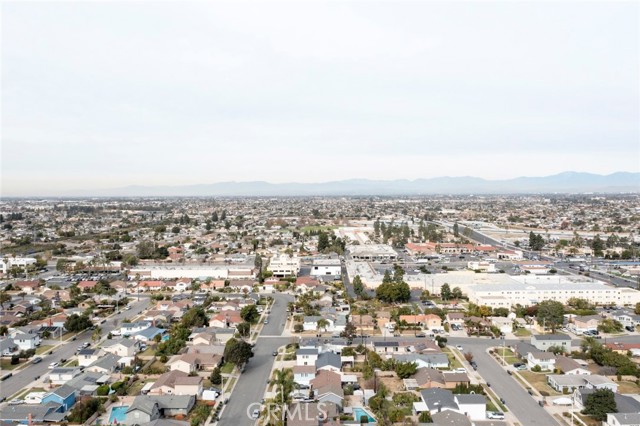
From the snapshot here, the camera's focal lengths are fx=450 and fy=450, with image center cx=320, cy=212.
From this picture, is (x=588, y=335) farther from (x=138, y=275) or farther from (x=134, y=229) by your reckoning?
(x=134, y=229)

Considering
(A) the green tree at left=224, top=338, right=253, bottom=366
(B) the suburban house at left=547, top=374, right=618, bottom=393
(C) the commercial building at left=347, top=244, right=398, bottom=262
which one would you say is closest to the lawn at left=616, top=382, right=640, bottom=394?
(B) the suburban house at left=547, top=374, right=618, bottom=393

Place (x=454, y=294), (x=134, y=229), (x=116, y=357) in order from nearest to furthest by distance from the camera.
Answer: (x=116, y=357)
(x=454, y=294)
(x=134, y=229)

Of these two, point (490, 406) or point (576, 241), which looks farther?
point (576, 241)

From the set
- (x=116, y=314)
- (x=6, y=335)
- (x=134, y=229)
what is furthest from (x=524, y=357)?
(x=134, y=229)

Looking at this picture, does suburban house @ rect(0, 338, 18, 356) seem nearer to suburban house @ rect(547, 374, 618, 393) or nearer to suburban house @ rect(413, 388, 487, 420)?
suburban house @ rect(413, 388, 487, 420)

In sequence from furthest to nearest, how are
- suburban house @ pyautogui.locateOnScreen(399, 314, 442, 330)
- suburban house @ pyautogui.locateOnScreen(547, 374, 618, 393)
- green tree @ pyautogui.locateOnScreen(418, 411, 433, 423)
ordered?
suburban house @ pyautogui.locateOnScreen(399, 314, 442, 330) → suburban house @ pyautogui.locateOnScreen(547, 374, 618, 393) → green tree @ pyautogui.locateOnScreen(418, 411, 433, 423)

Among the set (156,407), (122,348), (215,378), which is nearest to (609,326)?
(215,378)

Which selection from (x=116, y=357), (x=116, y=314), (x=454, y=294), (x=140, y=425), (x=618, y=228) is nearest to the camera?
(x=140, y=425)
